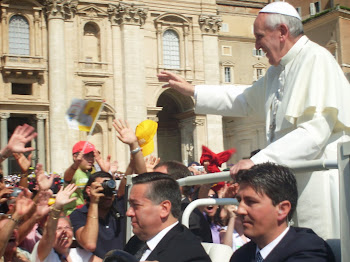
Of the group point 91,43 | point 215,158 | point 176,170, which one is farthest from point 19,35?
point 176,170

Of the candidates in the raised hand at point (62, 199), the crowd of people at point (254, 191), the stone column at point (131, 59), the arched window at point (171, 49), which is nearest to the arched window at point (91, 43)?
the stone column at point (131, 59)

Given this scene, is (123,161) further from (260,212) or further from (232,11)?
(260,212)

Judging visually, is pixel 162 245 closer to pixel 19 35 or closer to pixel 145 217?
pixel 145 217

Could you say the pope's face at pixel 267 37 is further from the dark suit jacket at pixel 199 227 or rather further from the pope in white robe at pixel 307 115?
the dark suit jacket at pixel 199 227

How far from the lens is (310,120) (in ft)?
10.8

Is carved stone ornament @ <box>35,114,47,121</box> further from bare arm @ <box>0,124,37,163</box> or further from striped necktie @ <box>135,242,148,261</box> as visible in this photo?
striped necktie @ <box>135,242,148,261</box>

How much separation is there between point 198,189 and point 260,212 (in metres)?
3.46

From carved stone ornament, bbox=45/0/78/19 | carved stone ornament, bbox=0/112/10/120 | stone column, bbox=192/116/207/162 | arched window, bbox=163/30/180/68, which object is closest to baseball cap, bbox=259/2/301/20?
carved stone ornament, bbox=0/112/10/120

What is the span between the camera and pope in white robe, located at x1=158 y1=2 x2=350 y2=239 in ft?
10.2

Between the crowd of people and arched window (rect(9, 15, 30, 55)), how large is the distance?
2651cm

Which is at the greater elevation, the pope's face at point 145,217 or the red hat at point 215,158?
the red hat at point 215,158

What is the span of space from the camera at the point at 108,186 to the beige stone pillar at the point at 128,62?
27268 mm

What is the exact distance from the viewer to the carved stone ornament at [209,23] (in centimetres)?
3603

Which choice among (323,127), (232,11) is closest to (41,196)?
(323,127)
